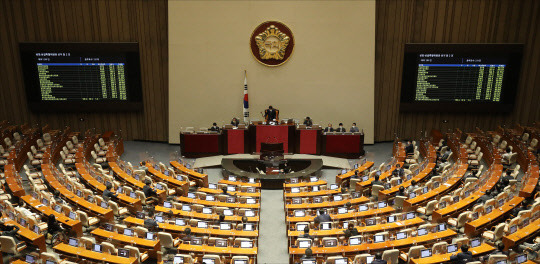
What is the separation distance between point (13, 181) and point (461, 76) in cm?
1924

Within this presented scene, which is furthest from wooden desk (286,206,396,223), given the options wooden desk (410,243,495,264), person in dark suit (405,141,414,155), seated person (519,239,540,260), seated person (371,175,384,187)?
person in dark suit (405,141,414,155)

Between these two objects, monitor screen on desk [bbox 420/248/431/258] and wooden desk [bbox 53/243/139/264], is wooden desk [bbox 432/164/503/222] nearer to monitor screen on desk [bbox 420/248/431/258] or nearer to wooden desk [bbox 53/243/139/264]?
monitor screen on desk [bbox 420/248/431/258]

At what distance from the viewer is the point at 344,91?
873 inches

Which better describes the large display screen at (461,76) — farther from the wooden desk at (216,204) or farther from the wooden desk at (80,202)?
the wooden desk at (80,202)

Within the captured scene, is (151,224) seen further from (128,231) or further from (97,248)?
(97,248)

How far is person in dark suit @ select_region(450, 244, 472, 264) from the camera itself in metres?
10.5

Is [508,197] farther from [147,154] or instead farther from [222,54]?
[147,154]

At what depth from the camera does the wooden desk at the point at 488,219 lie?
12.6m

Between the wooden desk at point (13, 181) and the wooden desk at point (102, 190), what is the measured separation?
6.74 feet

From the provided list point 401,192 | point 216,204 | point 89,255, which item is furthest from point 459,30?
point 89,255

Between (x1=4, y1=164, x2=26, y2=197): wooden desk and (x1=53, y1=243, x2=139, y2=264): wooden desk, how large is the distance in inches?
170

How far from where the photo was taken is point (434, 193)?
14977 millimetres

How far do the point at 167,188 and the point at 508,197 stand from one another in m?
11.0

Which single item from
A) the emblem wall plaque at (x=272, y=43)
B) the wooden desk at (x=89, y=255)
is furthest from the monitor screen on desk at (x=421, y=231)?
the emblem wall plaque at (x=272, y=43)
